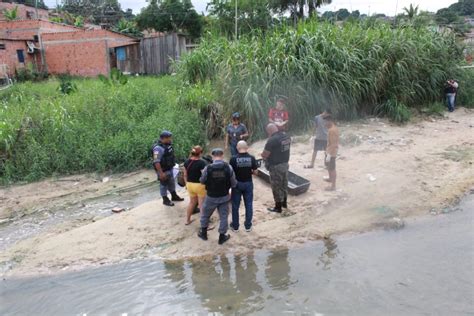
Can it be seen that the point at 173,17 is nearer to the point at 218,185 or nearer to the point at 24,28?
the point at 24,28

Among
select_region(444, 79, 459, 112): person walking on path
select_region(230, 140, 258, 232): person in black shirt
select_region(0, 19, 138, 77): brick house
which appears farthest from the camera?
select_region(0, 19, 138, 77): brick house

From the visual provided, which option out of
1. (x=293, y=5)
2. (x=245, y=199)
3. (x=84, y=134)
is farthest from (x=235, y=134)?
(x=293, y=5)

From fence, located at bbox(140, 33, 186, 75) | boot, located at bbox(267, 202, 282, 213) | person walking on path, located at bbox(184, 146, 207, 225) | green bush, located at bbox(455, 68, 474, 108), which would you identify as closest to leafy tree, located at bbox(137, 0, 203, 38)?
fence, located at bbox(140, 33, 186, 75)

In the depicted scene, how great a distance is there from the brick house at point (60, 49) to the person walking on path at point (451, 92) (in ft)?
59.1

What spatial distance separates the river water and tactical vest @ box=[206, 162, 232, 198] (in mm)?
901

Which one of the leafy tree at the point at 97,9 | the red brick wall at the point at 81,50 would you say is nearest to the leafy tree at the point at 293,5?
the red brick wall at the point at 81,50

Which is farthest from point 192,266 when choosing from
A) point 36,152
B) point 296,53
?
point 296,53

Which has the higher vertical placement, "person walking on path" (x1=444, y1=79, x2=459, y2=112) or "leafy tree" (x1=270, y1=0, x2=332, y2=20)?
"leafy tree" (x1=270, y1=0, x2=332, y2=20)

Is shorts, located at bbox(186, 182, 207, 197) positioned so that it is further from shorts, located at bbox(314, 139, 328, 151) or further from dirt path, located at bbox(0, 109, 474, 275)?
shorts, located at bbox(314, 139, 328, 151)

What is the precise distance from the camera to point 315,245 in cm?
566

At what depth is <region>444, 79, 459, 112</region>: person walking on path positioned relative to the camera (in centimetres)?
1259

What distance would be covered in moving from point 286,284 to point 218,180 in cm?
157

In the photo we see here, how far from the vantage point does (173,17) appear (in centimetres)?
3409

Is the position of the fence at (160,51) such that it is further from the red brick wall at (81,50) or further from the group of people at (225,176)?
the group of people at (225,176)
